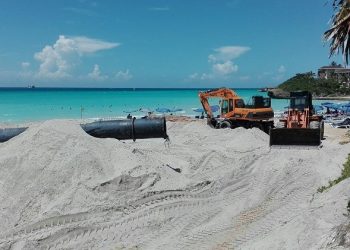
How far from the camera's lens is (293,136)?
63.1ft

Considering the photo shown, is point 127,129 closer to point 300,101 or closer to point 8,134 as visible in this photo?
point 8,134

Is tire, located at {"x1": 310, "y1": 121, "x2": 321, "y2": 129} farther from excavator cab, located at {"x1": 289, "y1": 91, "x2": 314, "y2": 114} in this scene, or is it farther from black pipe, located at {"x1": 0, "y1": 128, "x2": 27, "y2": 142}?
black pipe, located at {"x1": 0, "y1": 128, "x2": 27, "y2": 142}

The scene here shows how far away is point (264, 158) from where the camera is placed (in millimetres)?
15500

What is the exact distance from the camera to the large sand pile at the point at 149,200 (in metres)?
9.12

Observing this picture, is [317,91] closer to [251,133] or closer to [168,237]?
[251,133]

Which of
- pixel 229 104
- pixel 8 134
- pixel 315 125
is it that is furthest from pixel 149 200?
pixel 229 104

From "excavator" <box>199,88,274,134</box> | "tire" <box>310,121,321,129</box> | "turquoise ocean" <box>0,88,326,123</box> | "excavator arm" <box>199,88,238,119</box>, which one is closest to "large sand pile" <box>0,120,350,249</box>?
"tire" <box>310,121,321,129</box>

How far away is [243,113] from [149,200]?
50.2 ft

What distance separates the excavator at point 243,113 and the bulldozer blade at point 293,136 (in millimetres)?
6323

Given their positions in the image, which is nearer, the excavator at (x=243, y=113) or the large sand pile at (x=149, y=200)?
the large sand pile at (x=149, y=200)

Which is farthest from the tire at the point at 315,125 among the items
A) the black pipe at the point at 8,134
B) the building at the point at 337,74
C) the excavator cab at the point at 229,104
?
the building at the point at 337,74

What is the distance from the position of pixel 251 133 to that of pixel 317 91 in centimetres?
8679

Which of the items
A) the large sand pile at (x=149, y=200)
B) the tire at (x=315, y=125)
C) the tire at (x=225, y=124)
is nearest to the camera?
the large sand pile at (x=149, y=200)

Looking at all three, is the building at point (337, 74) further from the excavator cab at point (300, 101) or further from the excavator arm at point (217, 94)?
the excavator cab at point (300, 101)
